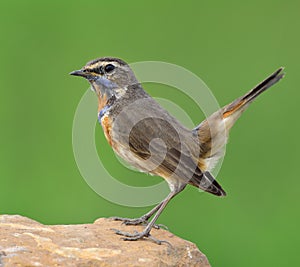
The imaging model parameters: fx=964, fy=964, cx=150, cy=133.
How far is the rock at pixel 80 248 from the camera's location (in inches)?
297

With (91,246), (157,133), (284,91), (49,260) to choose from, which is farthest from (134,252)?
(284,91)

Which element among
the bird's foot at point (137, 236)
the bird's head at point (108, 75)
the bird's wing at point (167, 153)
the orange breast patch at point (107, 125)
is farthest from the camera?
the orange breast patch at point (107, 125)

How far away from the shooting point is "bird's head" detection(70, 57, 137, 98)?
9.11 metres

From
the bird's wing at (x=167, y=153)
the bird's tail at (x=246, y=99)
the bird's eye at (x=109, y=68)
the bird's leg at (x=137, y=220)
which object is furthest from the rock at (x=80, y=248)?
the bird's eye at (x=109, y=68)

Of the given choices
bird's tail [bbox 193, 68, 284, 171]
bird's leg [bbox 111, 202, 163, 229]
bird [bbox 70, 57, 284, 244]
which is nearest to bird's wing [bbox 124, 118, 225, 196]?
bird [bbox 70, 57, 284, 244]

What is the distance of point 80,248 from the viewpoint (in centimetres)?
787

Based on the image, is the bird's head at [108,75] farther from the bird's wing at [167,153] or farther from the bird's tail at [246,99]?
the bird's tail at [246,99]

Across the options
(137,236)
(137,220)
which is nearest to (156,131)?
(137,220)

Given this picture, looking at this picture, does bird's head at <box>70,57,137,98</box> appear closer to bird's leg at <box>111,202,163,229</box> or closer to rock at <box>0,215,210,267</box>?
bird's leg at <box>111,202,163,229</box>

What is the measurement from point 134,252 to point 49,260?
2.87ft

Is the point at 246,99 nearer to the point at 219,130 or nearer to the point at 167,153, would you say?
the point at 219,130

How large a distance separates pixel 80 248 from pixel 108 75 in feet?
6.69

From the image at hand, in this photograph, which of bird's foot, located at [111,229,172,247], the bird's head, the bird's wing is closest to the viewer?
bird's foot, located at [111,229,172,247]

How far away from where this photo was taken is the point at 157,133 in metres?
9.12
